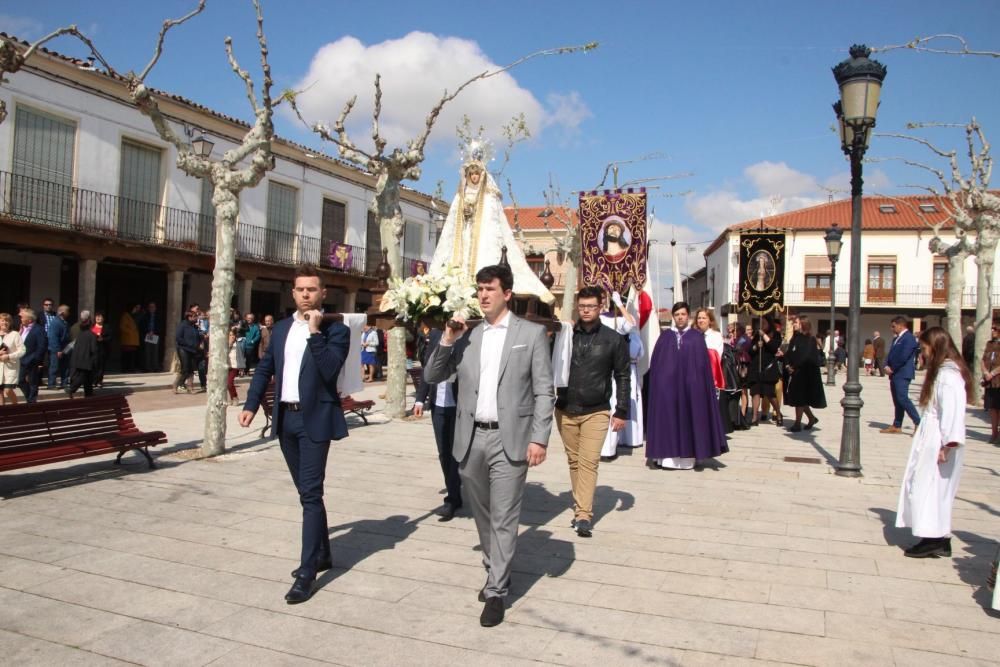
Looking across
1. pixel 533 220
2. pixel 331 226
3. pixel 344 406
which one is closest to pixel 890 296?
pixel 533 220

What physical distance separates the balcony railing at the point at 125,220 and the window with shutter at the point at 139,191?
0.09 ft

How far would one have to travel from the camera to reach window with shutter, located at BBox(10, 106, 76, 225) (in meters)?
17.9

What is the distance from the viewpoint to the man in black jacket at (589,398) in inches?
224

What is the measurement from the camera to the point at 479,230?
756 centimetres

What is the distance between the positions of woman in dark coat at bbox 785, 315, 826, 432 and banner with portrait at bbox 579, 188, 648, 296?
10.3 ft

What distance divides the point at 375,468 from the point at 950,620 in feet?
18.4

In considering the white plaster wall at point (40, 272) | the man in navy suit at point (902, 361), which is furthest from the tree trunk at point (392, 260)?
the white plaster wall at point (40, 272)

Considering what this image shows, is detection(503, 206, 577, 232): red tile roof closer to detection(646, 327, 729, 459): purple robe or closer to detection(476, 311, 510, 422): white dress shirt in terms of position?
detection(646, 327, 729, 459): purple robe

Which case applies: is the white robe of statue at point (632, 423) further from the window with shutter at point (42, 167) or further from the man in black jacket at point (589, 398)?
the window with shutter at point (42, 167)

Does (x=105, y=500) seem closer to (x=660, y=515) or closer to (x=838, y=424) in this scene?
(x=660, y=515)

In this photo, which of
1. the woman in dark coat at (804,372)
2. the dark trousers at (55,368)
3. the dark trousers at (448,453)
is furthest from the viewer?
the dark trousers at (55,368)

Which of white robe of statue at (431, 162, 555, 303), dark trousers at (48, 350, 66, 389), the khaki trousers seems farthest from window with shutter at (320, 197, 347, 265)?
the khaki trousers

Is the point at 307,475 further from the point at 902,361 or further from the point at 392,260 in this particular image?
the point at 902,361

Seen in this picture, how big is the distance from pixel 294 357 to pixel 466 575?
1.70 metres
